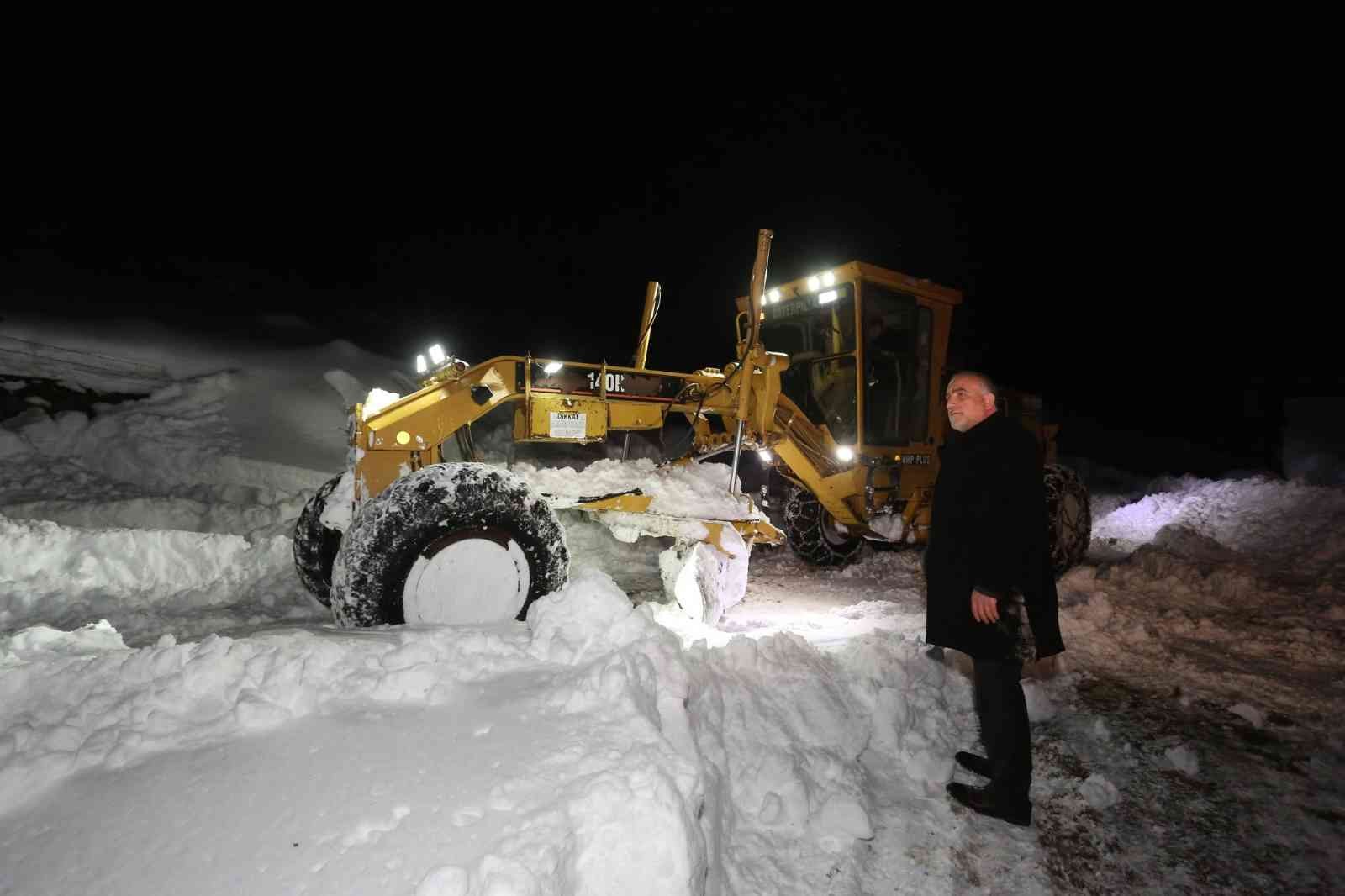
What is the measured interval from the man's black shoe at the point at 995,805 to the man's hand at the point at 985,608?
0.75 m

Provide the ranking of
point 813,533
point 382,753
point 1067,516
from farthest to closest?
point 813,533 < point 1067,516 < point 382,753

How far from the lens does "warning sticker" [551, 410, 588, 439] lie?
488 cm

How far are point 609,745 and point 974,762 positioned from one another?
1.86 m

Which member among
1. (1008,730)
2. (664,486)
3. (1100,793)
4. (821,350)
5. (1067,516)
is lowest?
(1100,793)

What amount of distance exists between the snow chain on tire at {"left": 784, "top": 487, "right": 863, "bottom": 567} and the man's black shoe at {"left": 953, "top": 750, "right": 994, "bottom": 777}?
13.5ft

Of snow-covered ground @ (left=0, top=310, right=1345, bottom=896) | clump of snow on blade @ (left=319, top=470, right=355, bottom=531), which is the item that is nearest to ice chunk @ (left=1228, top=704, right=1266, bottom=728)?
snow-covered ground @ (left=0, top=310, right=1345, bottom=896)

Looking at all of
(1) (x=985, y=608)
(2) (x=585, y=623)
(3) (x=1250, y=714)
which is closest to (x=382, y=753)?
(2) (x=585, y=623)

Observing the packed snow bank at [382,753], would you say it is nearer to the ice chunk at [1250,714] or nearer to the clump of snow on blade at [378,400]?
the clump of snow on blade at [378,400]

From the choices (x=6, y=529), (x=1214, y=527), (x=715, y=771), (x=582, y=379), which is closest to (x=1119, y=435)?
(x=1214, y=527)

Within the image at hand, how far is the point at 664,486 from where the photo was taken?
5.30m

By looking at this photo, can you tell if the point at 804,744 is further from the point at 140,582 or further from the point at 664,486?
the point at 140,582

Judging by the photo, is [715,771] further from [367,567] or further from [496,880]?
[367,567]

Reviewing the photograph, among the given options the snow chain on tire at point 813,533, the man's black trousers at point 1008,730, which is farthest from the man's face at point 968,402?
the snow chain on tire at point 813,533

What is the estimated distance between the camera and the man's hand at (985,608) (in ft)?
8.96
